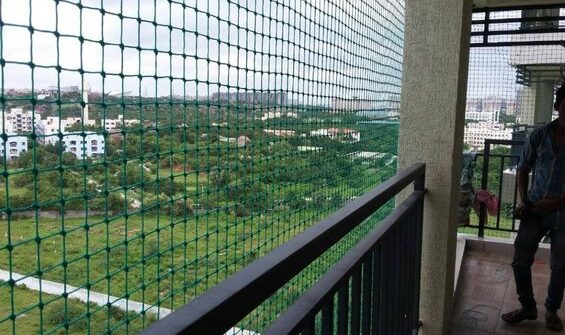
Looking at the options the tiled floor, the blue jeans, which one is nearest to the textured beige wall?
the tiled floor

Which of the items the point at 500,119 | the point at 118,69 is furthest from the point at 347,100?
the point at 500,119

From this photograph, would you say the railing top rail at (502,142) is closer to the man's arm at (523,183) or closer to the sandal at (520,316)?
the man's arm at (523,183)

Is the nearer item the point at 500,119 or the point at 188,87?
the point at 188,87

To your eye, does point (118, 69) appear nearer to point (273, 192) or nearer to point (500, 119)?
point (273, 192)

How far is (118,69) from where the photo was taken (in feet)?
4.15

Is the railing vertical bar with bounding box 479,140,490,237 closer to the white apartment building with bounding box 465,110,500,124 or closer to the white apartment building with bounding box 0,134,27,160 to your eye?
the white apartment building with bounding box 465,110,500,124

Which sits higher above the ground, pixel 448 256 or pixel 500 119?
pixel 500 119

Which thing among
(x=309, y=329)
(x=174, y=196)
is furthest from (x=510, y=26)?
(x=309, y=329)

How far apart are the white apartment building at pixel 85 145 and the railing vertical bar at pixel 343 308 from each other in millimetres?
638

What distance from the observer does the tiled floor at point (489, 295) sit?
295 cm

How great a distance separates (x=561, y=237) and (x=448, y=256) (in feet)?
2.22

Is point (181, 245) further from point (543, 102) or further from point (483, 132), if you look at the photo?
point (543, 102)

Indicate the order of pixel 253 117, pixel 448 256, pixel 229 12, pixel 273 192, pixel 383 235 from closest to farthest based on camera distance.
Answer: pixel 383 235, pixel 229 12, pixel 253 117, pixel 273 192, pixel 448 256

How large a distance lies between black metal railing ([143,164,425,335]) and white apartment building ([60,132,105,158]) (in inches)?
22.1
